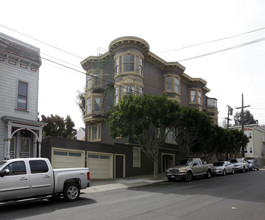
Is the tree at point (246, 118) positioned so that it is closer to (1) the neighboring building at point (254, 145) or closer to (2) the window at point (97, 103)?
(1) the neighboring building at point (254, 145)

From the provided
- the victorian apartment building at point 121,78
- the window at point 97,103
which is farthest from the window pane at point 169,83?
the window at point 97,103

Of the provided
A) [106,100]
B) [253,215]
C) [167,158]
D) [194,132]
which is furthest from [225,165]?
[253,215]

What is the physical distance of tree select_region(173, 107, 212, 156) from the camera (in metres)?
26.1

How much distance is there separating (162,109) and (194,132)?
7828 mm

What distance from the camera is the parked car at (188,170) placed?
20.8 metres

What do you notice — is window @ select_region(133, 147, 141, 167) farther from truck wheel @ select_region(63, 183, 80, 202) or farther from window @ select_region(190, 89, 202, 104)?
truck wheel @ select_region(63, 183, 80, 202)

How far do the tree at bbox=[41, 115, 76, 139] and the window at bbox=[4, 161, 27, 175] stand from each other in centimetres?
2757

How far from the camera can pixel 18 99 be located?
61.3 ft

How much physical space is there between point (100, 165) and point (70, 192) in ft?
37.0

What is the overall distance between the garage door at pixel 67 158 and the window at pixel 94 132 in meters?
7.71

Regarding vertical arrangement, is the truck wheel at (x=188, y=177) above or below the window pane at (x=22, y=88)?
below

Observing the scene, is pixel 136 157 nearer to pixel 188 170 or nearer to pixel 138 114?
pixel 188 170

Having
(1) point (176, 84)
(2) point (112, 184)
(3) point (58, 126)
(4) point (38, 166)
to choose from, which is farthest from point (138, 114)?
(3) point (58, 126)

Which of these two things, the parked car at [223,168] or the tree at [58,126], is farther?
the tree at [58,126]
